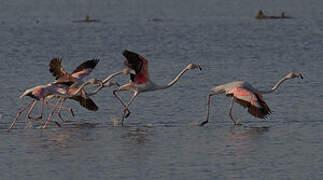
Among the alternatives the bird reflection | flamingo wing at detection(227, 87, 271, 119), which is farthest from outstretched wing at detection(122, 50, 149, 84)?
the bird reflection

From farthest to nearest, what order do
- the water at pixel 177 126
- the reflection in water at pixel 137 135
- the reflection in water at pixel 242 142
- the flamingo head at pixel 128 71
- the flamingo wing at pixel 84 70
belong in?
the flamingo wing at pixel 84 70, the flamingo head at pixel 128 71, the reflection in water at pixel 137 135, the reflection in water at pixel 242 142, the water at pixel 177 126

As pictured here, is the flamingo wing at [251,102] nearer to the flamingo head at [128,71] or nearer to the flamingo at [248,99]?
the flamingo at [248,99]

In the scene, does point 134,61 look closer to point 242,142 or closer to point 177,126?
point 177,126

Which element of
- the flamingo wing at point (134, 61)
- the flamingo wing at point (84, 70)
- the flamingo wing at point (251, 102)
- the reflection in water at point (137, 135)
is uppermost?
the flamingo wing at point (134, 61)

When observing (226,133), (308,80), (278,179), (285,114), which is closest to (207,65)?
(308,80)

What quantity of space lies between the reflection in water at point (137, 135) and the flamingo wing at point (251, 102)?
2.44 meters

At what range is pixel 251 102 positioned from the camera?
19.5m

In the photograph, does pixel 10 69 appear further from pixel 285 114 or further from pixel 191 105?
pixel 285 114

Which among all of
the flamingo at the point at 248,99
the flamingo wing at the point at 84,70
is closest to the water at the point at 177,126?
the flamingo at the point at 248,99

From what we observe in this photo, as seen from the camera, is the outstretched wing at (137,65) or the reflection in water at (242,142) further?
the outstretched wing at (137,65)

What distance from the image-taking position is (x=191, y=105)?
21984mm

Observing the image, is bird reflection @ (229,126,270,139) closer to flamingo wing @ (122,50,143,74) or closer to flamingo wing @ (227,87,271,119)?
flamingo wing @ (227,87,271,119)

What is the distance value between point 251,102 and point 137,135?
3.05 metres

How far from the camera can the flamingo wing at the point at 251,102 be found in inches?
763
